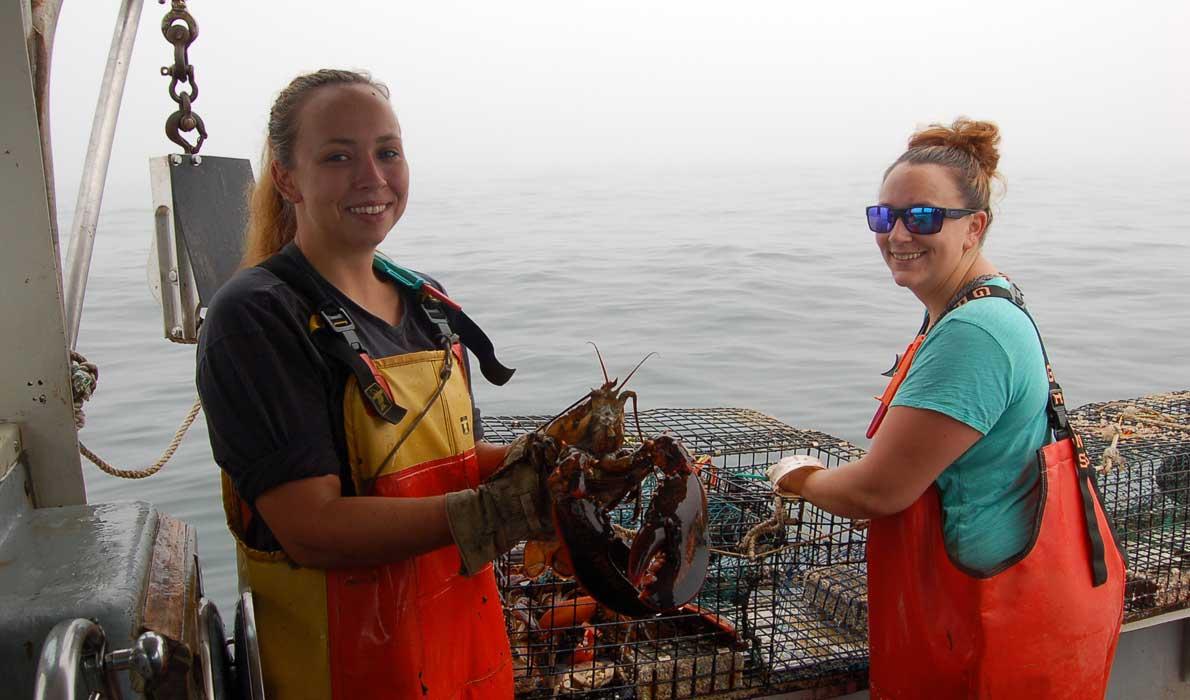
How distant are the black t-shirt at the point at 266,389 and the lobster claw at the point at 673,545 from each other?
627 millimetres

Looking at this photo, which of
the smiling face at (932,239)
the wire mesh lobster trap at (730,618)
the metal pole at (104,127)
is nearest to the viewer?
the smiling face at (932,239)

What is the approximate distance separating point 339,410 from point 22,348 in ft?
2.10

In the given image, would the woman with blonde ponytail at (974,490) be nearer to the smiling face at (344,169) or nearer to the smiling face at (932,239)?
the smiling face at (932,239)

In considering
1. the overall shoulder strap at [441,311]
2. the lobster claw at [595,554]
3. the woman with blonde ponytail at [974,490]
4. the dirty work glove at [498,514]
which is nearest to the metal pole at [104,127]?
the overall shoulder strap at [441,311]

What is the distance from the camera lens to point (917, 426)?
1.94 meters

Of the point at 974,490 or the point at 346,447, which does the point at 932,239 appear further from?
the point at 346,447

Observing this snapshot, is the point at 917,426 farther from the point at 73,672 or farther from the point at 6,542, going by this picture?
the point at 6,542

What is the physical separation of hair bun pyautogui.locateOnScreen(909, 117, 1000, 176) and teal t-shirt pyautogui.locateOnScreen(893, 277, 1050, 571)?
1.08 ft

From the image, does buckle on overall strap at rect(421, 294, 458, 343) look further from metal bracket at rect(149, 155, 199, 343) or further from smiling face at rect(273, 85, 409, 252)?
metal bracket at rect(149, 155, 199, 343)

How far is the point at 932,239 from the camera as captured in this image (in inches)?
81.6

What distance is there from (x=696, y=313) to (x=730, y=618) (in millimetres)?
8491

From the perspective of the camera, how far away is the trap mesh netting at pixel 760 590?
2664 millimetres

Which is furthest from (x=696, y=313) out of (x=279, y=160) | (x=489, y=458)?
(x=279, y=160)

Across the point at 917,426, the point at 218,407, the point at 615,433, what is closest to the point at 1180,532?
the point at 917,426
